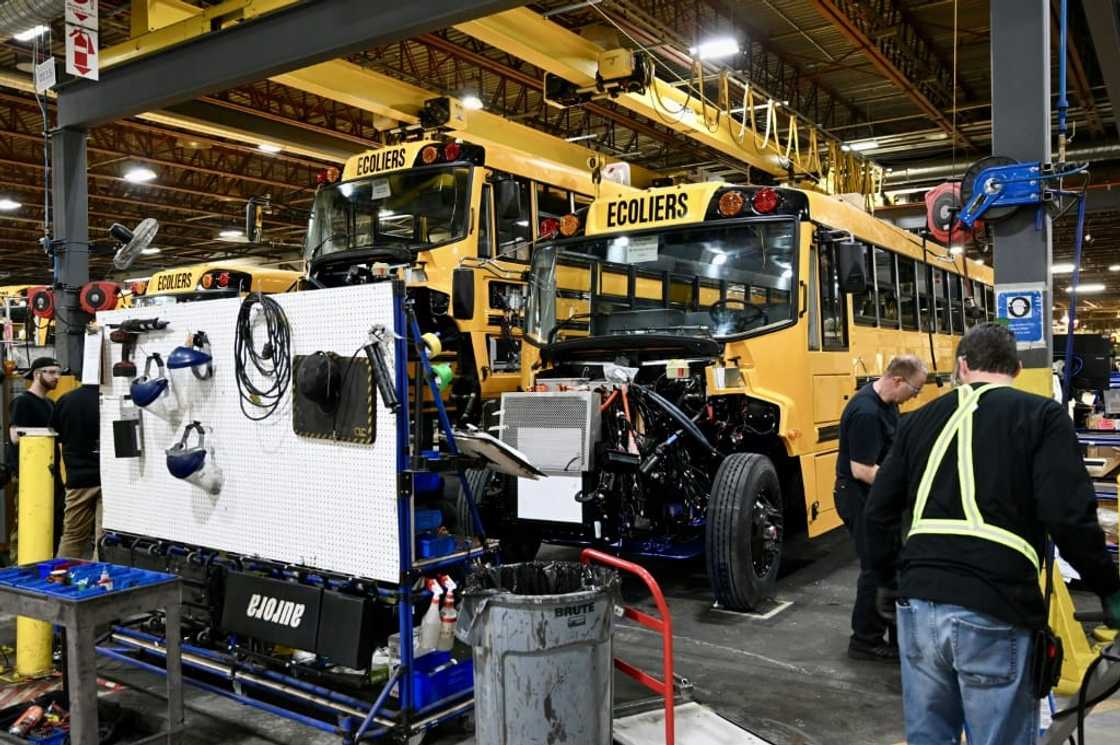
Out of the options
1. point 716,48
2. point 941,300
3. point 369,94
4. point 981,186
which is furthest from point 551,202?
point 981,186

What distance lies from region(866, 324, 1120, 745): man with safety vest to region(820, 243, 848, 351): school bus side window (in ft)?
12.1

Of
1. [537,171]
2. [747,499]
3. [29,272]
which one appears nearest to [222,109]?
[537,171]

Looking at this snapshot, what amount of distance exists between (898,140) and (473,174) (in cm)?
1015

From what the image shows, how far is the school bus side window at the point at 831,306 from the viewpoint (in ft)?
21.1

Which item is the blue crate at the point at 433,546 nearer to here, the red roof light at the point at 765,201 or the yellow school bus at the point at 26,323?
the red roof light at the point at 765,201

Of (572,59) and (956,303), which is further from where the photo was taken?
(956,303)

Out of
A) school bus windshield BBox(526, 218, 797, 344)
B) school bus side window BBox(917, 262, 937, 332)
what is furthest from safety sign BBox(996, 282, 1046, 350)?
school bus side window BBox(917, 262, 937, 332)

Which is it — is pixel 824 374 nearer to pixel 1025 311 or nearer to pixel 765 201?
pixel 765 201

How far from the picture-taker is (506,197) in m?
8.08

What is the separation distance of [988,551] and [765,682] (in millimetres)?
2350

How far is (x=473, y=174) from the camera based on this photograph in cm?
806

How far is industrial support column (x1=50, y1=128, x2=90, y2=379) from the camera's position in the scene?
25.7 feet

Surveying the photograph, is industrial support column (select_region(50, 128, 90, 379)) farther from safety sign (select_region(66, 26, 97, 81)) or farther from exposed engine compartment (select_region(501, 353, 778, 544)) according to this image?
exposed engine compartment (select_region(501, 353, 778, 544))

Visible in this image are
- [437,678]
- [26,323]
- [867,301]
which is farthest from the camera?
[26,323]
